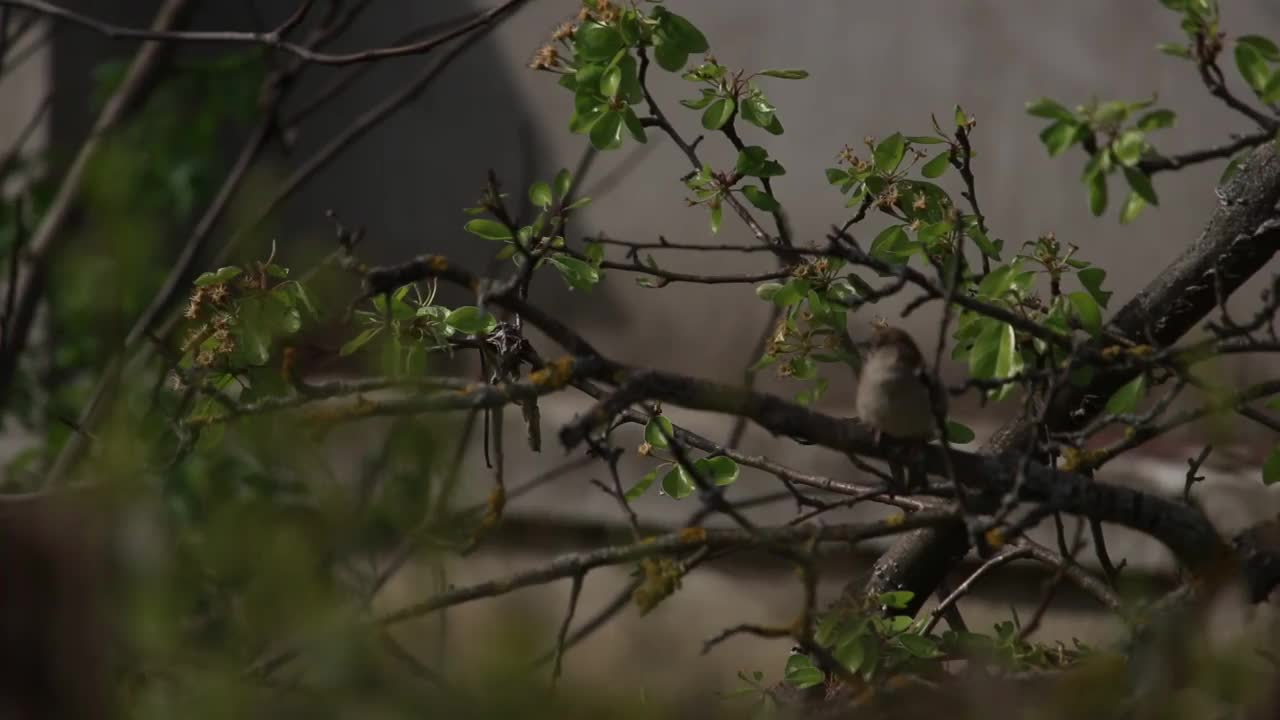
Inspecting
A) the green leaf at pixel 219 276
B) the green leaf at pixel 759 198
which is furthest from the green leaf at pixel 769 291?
the green leaf at pixel 219 276

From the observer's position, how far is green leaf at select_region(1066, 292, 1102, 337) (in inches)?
62.6

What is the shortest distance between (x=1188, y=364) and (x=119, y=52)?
3769 mm

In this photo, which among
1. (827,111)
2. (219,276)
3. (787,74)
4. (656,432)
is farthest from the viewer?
(827,111)

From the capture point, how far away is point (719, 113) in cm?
190

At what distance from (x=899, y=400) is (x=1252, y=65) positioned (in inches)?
19.8

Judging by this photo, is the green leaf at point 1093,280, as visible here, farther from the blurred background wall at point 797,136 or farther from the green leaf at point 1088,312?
the blurred background wall at point 797,136

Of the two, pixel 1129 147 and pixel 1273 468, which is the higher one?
pixel 1129 147

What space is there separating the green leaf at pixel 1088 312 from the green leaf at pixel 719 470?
49 cm

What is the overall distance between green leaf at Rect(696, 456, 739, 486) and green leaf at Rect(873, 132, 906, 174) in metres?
0.45

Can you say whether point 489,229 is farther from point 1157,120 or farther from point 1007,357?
point 1157,120

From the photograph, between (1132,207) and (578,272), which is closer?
(1132,207)

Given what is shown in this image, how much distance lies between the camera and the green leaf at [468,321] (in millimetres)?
1727

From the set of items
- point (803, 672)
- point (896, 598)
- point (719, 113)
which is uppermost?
point (719, 113)

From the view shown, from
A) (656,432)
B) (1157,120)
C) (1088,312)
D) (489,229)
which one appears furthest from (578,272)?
(1157,120)
